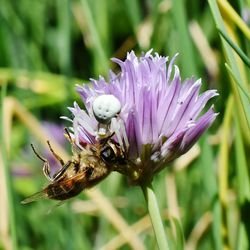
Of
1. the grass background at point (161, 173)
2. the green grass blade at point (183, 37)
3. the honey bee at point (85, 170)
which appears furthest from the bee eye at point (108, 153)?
the green grass blade at point (183, 37)

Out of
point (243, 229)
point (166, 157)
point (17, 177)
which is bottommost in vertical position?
point (243, 229)

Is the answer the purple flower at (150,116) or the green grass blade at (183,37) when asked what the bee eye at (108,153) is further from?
the green grass blade at (183,37)

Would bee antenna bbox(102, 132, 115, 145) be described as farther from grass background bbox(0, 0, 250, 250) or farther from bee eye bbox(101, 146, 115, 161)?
grass background bbox(0, 0, 250, 250)

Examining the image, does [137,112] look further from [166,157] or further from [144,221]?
[144,221]

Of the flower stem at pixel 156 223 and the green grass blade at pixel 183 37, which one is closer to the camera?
the flower stem at pixel 156 223

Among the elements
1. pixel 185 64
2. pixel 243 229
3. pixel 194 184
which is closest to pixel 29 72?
pixel 194 184

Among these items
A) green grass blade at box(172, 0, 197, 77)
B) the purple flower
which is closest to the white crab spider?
the purple flower
